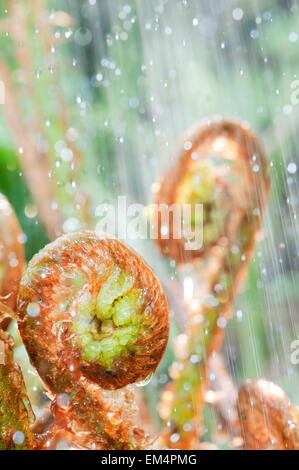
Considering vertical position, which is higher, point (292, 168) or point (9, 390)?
point (292, 168)

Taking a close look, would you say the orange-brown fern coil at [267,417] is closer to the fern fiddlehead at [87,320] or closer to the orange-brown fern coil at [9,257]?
the fern fiddlehead at [87,320]

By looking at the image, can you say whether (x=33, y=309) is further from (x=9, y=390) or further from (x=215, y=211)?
(x=215, y=211)

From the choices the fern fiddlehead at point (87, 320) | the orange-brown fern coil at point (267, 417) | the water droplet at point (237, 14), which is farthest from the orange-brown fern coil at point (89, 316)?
the water droplet at point (237, 14)

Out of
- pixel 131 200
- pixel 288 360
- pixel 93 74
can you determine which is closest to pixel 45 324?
pixel 131 200

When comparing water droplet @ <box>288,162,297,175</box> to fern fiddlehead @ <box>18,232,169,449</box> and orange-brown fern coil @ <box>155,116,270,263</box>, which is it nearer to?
orange-brown fern coil @ <box>155,116,270,263</box>

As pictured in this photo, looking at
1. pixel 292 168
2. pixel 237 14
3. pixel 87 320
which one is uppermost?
pixel 237 14

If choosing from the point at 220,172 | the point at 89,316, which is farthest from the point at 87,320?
the point at 220,172
